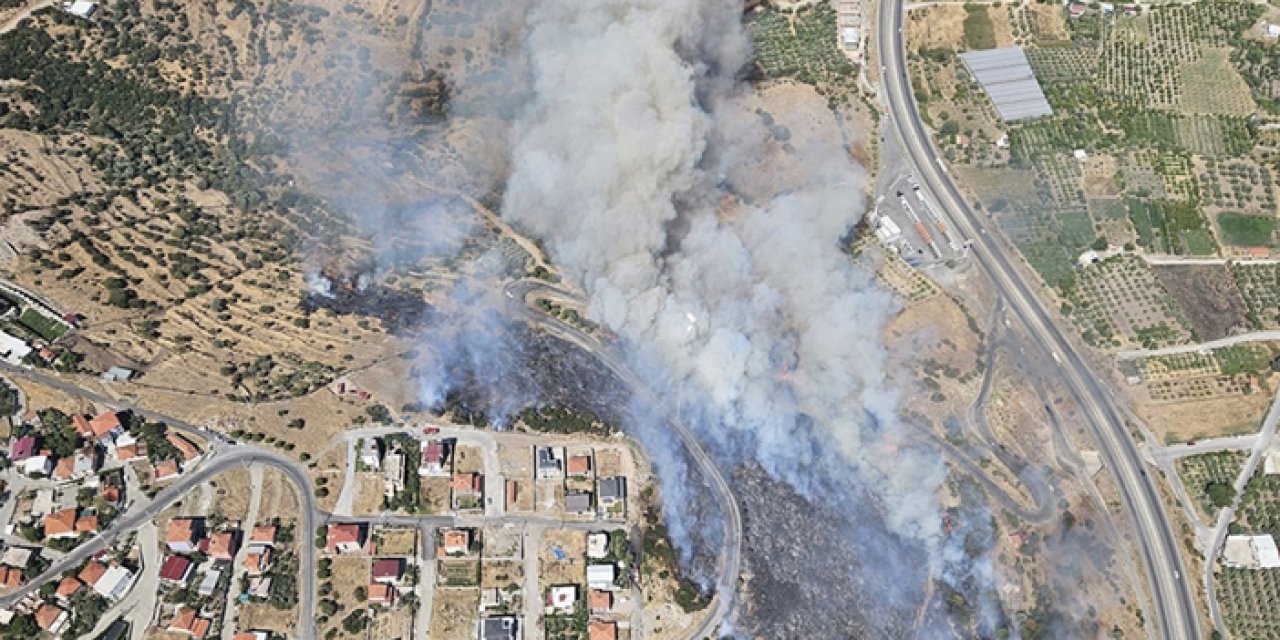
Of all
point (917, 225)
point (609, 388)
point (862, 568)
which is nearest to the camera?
point (862, 568)

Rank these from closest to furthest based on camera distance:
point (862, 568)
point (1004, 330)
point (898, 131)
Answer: point (862, 568), point (1004, 330), point (898, 131)

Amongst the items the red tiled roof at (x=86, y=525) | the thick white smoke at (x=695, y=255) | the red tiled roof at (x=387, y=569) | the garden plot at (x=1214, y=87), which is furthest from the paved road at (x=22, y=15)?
the garden plot at (x=1214, y=87)

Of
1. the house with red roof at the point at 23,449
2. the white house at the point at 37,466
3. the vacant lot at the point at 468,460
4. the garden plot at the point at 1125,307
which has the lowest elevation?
the vacant lot at the point at 468,460

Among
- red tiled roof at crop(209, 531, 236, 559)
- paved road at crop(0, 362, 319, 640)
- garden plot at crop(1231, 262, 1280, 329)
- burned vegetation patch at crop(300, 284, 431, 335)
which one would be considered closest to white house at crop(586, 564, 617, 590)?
paved road at crop(0, 362, 319, 640)

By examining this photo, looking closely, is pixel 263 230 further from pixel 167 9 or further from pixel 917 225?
pixel 917 225

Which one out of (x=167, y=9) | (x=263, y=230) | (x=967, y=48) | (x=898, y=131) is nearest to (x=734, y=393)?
(x=898, y=131)

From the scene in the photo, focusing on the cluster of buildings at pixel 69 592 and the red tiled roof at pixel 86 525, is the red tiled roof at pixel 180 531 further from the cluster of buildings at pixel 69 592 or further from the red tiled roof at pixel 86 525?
the red tiled roof at pixel 86 525

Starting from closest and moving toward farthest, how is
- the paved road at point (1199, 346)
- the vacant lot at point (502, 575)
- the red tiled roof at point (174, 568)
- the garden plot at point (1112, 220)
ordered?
the red tiled roof at point (174, 568) → the vacant lot at point (502, 575) → the paved road at point (1199, 346) → the garden plot at point (1112, 220)
